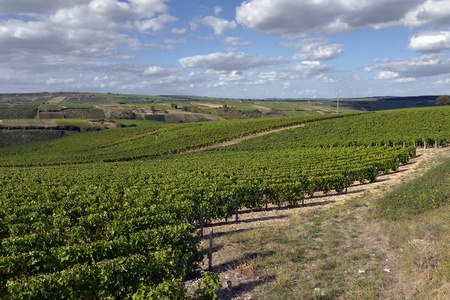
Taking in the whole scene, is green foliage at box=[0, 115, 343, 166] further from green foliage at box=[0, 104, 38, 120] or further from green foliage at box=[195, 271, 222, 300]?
green foliage at box=[195, 271, 222, 300]

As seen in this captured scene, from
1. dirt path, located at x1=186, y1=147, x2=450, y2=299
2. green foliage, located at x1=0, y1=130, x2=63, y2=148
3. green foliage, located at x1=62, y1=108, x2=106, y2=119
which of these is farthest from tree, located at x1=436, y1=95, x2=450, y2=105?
green foliage, located at x1=0, y1=130, x2=63, y2=148

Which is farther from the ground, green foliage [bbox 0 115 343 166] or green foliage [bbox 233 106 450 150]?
green foliage [bbox 233 106 450 150]

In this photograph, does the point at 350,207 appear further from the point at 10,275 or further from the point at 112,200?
the point at 10,275

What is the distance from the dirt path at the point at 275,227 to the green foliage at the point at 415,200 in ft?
3.75

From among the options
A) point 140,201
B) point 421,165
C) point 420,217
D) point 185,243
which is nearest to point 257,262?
point 185,243

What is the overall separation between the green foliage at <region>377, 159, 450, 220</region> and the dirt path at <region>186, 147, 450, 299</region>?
1142 mm

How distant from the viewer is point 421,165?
34250mm

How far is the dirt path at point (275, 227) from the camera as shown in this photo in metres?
10.7

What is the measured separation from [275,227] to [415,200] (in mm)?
7851

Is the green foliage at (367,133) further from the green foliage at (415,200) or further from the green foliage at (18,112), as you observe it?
the green foliage at (18,112)

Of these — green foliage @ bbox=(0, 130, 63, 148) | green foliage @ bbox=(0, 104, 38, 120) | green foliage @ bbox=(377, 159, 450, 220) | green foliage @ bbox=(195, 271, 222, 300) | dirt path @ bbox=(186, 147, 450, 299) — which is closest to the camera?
green foliage @ bbox=(195, 271, 222, 300)

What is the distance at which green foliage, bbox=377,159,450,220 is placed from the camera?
50.0 feet

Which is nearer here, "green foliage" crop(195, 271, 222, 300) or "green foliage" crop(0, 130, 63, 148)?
"green foliage" crop(195, 271, 222, 300)

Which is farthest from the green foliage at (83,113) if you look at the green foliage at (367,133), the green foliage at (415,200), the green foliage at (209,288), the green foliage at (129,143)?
the green foliage at (209,288)
